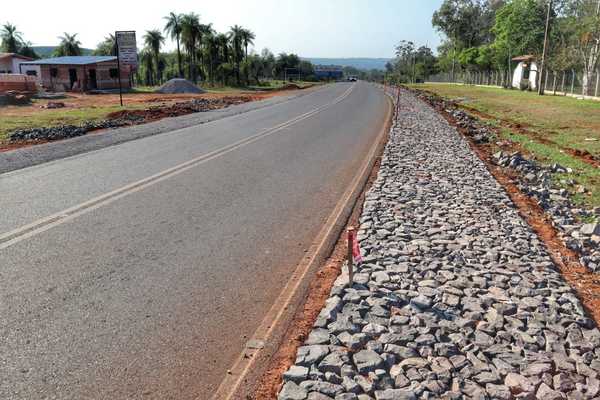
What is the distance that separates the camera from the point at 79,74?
5531cm

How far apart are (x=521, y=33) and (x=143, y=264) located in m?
69.2

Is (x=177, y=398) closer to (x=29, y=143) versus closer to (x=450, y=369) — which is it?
(x=450, y=369)

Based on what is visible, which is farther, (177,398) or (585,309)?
(585,309)

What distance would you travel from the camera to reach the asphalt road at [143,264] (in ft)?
12.3

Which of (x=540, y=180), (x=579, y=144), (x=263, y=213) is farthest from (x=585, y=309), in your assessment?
(x=579, y=144)

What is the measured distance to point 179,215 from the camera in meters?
→ 7.41

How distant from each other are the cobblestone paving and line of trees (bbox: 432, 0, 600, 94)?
4363cm

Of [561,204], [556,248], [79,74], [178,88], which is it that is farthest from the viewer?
[79,74]

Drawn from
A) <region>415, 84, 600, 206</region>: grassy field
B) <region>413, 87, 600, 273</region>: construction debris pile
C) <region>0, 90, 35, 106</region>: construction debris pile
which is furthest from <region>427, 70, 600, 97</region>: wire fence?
<region>0, 90, 35, 106</region>: construction debris pile

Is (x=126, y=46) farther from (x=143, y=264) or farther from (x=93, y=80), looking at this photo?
(x=143, y=264)

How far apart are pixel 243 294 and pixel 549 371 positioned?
105 inches

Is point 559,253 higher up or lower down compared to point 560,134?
lower down

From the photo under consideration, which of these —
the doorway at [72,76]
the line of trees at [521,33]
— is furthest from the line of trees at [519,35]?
the doorway at [72,76]

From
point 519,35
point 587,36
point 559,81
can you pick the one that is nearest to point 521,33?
point 519,35
